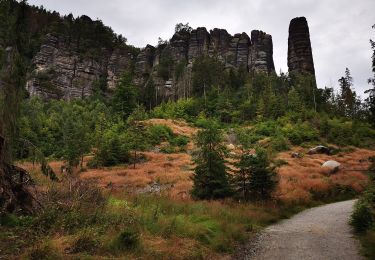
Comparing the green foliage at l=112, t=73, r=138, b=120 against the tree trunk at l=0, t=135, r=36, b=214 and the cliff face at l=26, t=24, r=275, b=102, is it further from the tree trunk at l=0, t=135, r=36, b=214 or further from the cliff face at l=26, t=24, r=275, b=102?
the tree trunk at l=0, t=135, r=36, b=214

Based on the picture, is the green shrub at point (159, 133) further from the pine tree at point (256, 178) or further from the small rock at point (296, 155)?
the pine tree at point (256, 178)

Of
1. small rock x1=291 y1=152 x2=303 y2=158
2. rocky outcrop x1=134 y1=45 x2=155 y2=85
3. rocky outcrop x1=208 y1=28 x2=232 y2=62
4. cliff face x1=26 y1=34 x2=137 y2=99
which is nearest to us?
small rock x1=291 y1=152 x2=303 y2=158

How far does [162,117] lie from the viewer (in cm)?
6638

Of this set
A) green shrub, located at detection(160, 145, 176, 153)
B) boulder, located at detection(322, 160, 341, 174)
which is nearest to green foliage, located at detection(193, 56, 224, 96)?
green shrub, located at detection(160, 145, 176, 153)

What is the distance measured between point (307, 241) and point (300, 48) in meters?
99.1

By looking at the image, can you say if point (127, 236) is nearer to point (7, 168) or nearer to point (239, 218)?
point (7, 168)

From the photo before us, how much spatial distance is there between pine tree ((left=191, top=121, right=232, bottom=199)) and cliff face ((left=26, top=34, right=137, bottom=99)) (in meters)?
82.5

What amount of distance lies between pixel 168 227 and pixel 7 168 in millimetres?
5155

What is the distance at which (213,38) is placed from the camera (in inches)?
4675

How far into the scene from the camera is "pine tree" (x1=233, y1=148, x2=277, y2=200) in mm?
18109

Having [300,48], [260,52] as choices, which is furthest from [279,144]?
[260,52]

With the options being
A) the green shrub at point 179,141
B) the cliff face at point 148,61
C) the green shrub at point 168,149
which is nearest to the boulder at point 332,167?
the green shrub at point 168,149

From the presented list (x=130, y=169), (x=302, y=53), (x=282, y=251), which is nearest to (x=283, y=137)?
(x=130, y=169)

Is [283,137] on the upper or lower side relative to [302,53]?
lower
